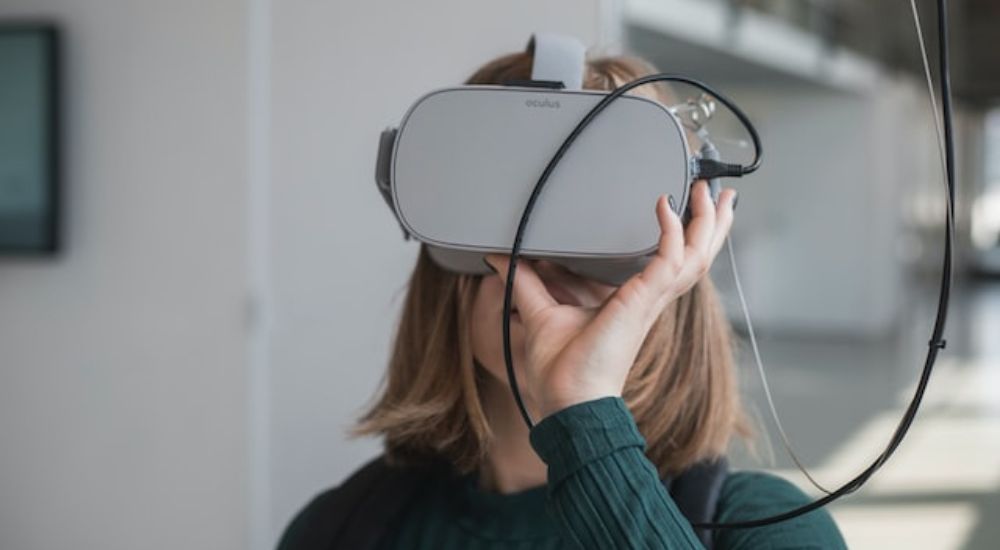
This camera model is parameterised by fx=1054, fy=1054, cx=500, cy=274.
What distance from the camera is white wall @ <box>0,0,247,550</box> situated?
90.2 inches

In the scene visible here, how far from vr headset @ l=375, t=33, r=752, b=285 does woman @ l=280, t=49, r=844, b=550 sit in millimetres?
33

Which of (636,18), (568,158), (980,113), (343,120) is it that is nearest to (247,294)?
(343,120)

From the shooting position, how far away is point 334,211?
2.12 meters

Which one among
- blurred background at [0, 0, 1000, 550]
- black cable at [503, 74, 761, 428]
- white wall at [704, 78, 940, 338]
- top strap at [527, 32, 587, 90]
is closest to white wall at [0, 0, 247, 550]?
blurred background at [0, 0, 1000, 550]

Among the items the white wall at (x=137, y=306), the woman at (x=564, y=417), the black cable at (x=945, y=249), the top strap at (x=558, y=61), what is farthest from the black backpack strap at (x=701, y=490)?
the white wall at (x=137, y=306)

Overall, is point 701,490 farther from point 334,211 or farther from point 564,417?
point 334,211

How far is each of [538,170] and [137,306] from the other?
6.10 ft

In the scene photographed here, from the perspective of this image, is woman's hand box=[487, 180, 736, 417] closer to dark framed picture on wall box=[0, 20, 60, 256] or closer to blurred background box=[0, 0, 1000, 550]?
blurred background box=[0, 0, 1000, 550]

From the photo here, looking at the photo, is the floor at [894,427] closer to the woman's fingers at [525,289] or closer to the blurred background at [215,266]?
the blurred background at [215,266]

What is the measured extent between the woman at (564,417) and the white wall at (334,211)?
100 cm

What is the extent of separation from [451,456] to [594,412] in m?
0.36

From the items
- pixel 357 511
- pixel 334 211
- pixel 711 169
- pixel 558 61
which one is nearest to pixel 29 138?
pixel 334 211

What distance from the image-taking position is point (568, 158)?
748 mm

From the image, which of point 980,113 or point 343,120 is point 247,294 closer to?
point 343,120
